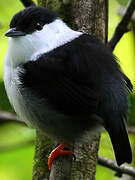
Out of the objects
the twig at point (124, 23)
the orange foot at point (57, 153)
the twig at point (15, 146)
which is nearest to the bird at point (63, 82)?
the orange foot at point (57, 153)

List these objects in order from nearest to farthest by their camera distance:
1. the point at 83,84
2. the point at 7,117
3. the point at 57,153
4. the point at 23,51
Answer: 1. the point at 83,84
2. the point at 57,153
3. the point at 23,51
4. the point at 7,117

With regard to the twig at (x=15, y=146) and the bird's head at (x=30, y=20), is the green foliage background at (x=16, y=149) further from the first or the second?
the bird's head at (x=30, y=20)

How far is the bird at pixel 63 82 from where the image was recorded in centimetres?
371

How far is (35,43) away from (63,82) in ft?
1.55

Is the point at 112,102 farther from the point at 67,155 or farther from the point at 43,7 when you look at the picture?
the point at 43,7

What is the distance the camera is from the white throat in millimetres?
3943

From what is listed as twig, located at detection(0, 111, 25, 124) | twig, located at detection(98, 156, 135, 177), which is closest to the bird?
twig, located at detection(98, 156, 135, 177)

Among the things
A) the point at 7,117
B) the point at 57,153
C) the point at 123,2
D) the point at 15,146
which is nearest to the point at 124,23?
the point at 123,2

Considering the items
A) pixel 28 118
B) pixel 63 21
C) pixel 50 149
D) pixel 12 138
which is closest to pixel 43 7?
pixel 63 21

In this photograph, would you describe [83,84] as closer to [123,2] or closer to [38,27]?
[38,27]

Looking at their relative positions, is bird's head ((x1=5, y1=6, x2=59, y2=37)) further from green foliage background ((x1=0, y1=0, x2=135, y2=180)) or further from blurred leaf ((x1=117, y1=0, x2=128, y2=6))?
green foliage background ((x1=0, y1=0, x2=135, y2=180))

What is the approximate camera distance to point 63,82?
3.71 metres

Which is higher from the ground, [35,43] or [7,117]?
[35,43]

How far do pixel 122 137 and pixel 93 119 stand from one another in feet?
0.88
